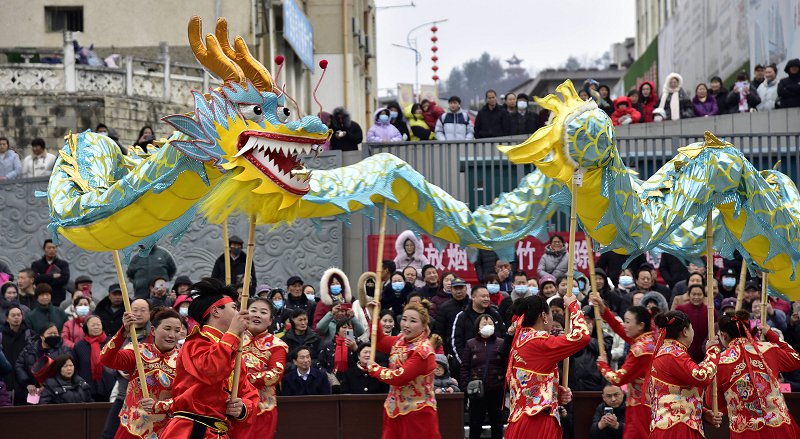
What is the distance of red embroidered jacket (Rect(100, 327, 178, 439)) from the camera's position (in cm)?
1007

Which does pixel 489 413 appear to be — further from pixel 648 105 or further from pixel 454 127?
pixel 648 105

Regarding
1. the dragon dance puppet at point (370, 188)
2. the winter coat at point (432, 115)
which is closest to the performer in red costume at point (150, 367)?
the dragon dance puppet at point (370, 188)

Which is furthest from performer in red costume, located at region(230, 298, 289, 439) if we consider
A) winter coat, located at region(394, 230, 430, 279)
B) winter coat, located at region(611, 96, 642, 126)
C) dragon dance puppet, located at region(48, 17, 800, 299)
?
winter coat, located at region(611, 96, 642, 126)

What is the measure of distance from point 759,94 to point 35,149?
9368 mm

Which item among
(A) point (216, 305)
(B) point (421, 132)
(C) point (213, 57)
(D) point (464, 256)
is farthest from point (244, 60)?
(B) point (421, 132)

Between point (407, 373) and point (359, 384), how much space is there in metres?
1.94

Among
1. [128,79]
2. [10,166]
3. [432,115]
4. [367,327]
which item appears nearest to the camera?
[367,327]

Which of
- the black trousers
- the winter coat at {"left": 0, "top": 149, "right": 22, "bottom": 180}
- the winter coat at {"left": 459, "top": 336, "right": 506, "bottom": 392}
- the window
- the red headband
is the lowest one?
the black trousers

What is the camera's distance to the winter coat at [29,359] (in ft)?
42.9

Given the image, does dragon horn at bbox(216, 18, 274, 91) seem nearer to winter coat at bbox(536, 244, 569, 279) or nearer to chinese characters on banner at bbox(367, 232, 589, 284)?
winter coat at bbox(536, 244, 569, 279)

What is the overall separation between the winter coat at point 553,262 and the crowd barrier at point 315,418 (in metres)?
3.08

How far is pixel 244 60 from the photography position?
9.12m

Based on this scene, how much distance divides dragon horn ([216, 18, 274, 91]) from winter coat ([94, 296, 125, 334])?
16.7 ft

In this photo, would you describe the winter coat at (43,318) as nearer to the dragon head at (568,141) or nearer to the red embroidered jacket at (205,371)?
the red embroidered jacket at (205,371)
